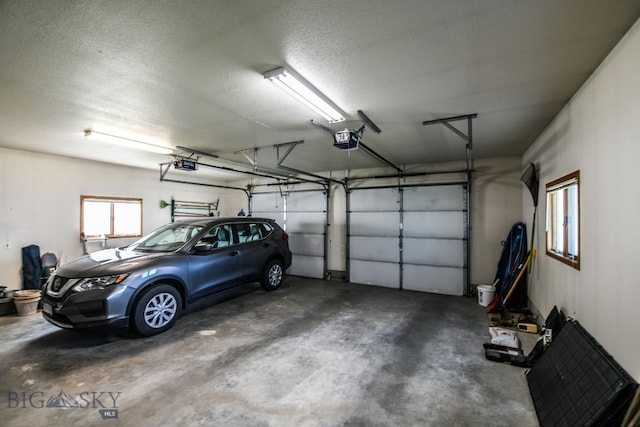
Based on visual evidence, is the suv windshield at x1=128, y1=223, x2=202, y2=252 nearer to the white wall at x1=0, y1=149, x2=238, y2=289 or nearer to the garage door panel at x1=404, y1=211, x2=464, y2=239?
the white wall at x1=0, y1=149, x2=238, y2=289

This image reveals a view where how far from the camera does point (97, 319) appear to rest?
10.3 ft

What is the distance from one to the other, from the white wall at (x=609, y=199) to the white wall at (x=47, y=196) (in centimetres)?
786

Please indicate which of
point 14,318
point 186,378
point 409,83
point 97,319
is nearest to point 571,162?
point 409,83

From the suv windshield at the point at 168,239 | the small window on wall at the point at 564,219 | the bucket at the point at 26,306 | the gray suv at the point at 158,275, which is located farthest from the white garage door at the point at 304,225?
the bucket at the point at 26,306

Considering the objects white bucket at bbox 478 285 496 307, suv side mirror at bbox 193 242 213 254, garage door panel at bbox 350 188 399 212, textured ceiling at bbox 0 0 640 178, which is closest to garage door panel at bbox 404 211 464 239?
garage door panel at bbox 350 188 399 212

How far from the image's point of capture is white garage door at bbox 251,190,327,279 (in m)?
7.44

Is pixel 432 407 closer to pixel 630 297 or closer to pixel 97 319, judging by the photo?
pixel 630 297

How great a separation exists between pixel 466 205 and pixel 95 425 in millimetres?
6146

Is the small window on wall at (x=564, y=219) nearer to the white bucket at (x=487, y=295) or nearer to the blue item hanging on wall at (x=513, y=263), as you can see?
the blue item hanging on wall at (x=513, y=263)

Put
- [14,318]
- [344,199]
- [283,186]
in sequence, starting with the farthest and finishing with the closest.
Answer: [283,186]
[344,199]
[14,318]

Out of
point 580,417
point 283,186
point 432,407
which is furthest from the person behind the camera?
point 283,186

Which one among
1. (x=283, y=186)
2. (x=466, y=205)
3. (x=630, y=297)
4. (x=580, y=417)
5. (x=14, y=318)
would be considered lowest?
(x=14, y=318)

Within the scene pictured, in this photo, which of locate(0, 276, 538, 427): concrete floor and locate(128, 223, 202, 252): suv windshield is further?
locate(128, 223, 202, 252): suv windshield

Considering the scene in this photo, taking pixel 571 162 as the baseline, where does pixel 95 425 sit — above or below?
below
